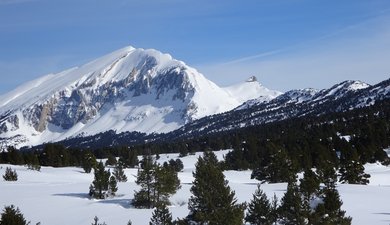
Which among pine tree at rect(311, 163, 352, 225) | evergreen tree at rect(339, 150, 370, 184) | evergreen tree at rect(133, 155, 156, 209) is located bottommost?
pine tree at rect(311, 163, 352, 225)

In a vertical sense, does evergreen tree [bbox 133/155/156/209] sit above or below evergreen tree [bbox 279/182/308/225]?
above

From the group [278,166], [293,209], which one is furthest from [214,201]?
[278,166]

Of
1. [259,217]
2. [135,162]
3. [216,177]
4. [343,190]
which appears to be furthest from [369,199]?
[135,162]

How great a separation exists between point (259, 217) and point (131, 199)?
84.9 feet

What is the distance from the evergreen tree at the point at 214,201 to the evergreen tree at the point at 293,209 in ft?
13.2

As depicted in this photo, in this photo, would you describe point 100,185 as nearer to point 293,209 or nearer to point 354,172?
point 293,209

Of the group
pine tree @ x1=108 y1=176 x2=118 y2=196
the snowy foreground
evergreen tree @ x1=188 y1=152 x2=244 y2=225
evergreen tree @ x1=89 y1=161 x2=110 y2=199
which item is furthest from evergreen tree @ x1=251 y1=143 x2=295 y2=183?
evergreen tree @ x1=188 y1=152 x2=244 y2=225

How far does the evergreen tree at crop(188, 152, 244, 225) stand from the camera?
35125 mm

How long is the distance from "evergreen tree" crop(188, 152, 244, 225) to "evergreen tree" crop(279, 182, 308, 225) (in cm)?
403

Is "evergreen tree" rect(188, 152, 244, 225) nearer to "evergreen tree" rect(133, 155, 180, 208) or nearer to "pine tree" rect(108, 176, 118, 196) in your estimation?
"evergreen tree" rect(133, 155, 180, 208)

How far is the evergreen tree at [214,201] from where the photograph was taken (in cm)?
3512

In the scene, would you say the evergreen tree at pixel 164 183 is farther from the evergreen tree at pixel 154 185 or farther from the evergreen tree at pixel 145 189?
the evergreen tree at pixel 145 189

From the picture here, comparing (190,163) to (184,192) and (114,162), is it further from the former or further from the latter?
(184,192)

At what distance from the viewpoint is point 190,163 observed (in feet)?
489
